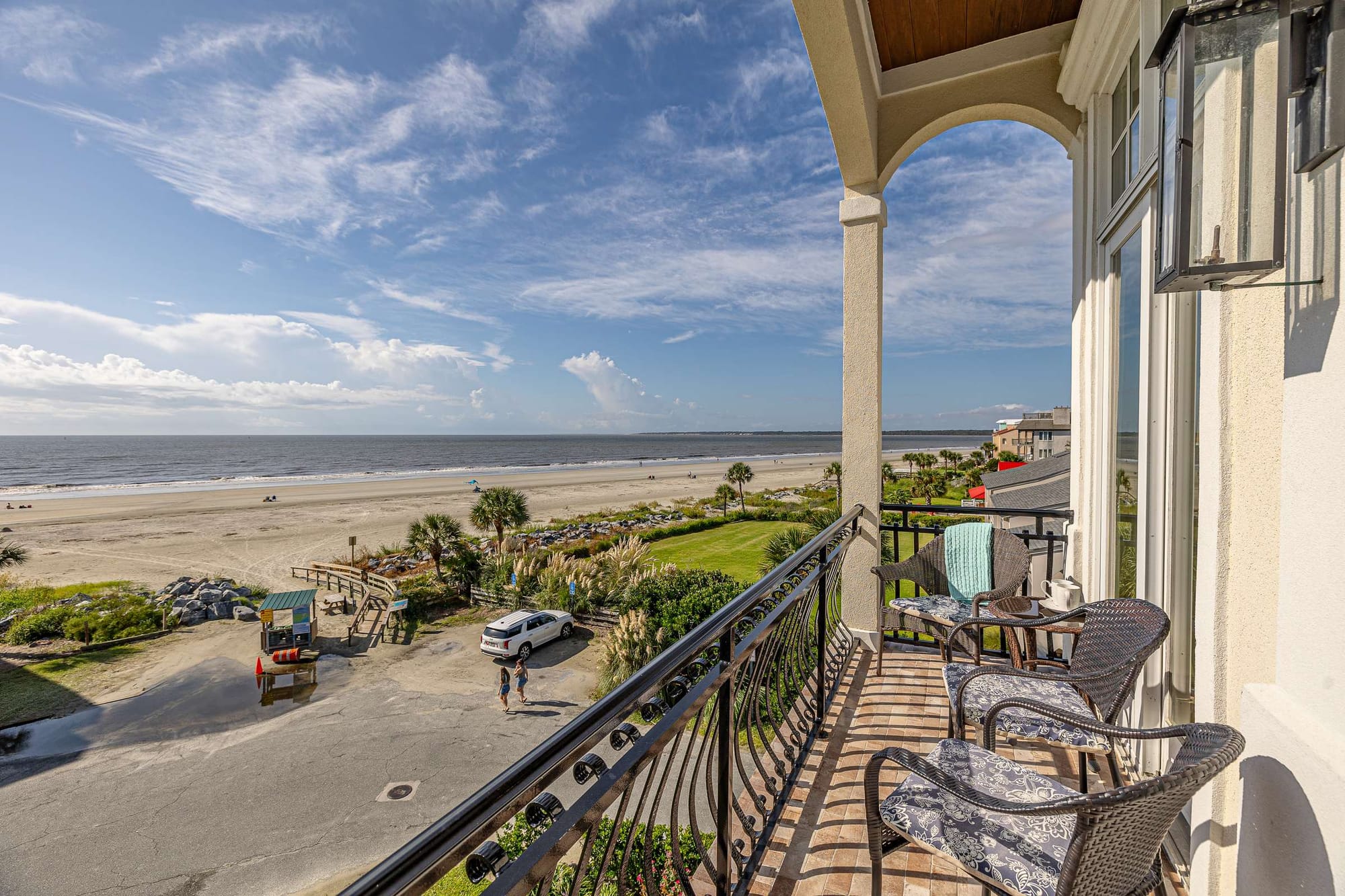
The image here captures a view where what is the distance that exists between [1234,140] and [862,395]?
259 centimetres

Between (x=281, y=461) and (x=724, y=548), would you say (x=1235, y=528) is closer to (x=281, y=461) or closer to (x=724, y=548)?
(x=724, y=548)

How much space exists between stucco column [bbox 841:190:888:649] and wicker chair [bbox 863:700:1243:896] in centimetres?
207

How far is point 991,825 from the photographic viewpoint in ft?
4.52

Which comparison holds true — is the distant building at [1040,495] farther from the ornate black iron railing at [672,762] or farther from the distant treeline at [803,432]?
the distant treeline at [803,432]

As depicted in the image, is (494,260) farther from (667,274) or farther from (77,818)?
(77,818)

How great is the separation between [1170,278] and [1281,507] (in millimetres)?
530

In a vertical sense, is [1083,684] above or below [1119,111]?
below

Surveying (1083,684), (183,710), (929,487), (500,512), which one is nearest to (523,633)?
(183,710)

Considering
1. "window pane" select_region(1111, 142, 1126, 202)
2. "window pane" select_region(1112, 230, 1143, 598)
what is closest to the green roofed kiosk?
"window pane" select_region(1112, 230, 1143, 598)

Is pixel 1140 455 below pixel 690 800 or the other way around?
the other way around

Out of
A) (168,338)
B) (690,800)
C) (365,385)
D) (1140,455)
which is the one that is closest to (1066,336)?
(1140,455)

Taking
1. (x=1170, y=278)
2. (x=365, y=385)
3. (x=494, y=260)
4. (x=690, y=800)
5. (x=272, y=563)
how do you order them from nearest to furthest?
1. (x=1170, y=278)
2. (x=690, y=800)
3. (x=272, y=563)
4. (x=494, y=260)
5. (x=365, y=385)

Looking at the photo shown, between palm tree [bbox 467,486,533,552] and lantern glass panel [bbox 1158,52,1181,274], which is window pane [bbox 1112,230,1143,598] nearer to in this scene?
lantern glass panel [bbox 1158,52,1181,274]

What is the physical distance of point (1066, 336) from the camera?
12.9 feet
